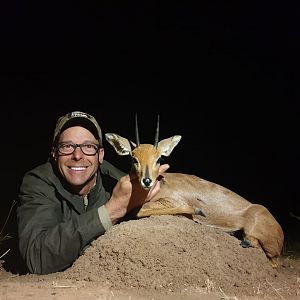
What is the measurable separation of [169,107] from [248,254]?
1302 cm

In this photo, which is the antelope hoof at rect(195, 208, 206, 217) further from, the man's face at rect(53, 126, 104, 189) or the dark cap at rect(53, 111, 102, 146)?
the dark cap at rect(53, 111, 102, 146)

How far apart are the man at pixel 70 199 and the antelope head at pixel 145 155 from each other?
0.13 m

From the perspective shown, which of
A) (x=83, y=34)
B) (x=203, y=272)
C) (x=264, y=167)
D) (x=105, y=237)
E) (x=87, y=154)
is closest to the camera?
(x=203, y=272)

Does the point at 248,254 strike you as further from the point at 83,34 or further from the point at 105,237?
the point at 83,34

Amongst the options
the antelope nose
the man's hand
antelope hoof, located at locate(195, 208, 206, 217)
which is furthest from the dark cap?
antelope hoof, located at locate(195, 208, 206, 217)

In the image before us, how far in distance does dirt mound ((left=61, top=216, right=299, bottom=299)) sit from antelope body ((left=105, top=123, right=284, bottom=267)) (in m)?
0.92

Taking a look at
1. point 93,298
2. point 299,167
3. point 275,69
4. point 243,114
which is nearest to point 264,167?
point 299,167

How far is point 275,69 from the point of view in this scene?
1717 cm

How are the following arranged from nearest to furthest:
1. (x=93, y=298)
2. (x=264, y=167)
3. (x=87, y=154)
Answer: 1. (x=93, y=298)
2. (x=87, y=154)
3. (x=264, y=167)

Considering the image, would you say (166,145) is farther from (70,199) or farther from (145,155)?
(70,199)

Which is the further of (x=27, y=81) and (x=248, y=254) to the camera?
(x=27, y=81)

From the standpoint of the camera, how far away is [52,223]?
15.9 feet

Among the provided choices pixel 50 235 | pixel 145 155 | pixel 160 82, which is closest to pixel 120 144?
pixel 145 155

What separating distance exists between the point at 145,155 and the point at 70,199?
95 centimetres
